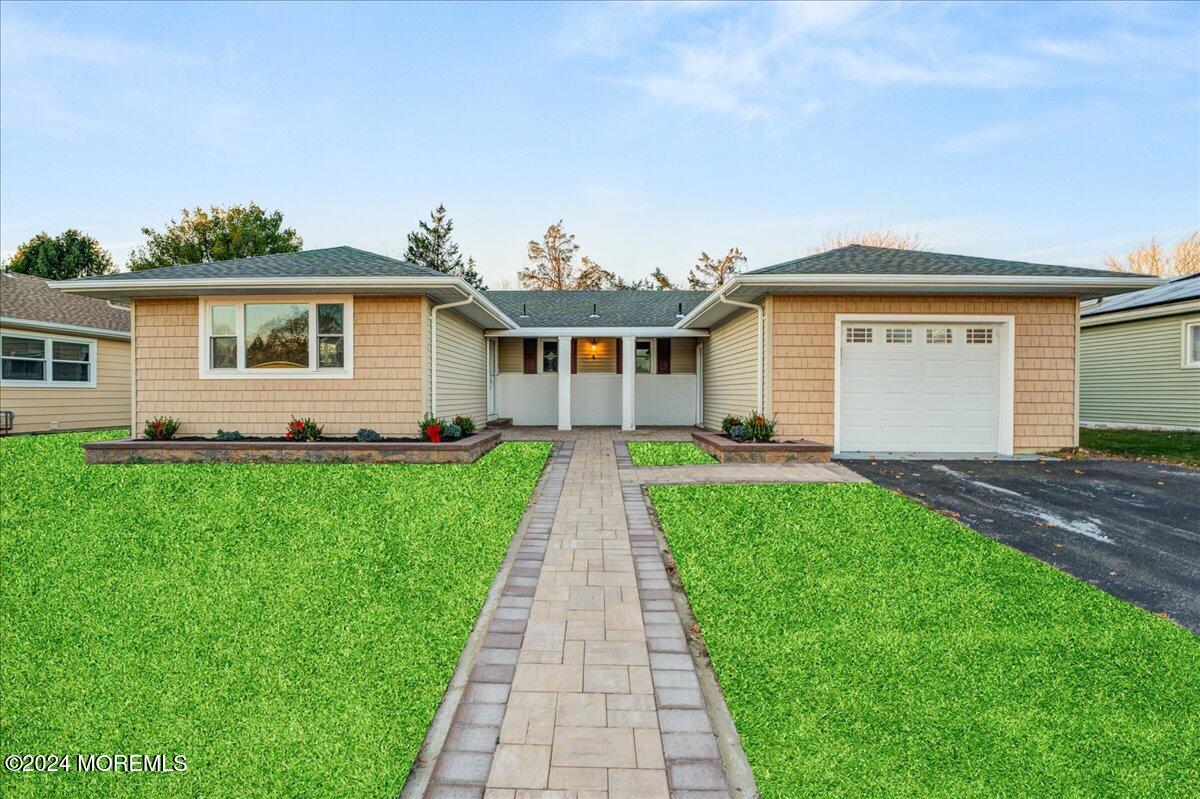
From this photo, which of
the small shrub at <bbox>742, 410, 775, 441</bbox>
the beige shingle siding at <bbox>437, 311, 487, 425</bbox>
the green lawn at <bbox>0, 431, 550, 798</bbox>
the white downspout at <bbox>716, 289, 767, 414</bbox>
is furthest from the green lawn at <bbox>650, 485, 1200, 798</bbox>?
the beige shingle siding at <bbox>437, 311, 487, 425</bbox>

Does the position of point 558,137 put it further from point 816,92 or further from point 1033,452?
point 1033,452

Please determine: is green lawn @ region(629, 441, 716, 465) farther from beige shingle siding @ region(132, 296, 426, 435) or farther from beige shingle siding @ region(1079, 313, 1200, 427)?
beige shingle siding @ region(1079, 313, 1200, 427)

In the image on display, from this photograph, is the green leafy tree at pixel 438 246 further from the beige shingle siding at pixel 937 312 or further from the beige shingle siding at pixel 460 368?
the beige shingle siding at pixel 937 312

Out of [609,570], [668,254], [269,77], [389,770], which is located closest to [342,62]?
[269,77]

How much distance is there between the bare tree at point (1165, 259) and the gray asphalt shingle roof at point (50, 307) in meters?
41.4

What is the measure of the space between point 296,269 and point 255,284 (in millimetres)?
835

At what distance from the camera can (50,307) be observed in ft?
43.0

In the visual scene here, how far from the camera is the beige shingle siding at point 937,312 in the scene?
9039 mm

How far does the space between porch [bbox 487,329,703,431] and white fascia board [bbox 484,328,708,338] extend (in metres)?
0.96

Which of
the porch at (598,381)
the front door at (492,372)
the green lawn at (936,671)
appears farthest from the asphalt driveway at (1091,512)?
the front door at (492,372)

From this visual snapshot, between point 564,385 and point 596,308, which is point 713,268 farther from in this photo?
point 564,385

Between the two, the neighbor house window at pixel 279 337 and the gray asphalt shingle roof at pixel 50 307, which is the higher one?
the gray asphalt shingle roof at pixel 50 307

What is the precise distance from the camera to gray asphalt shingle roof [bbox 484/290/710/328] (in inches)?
588

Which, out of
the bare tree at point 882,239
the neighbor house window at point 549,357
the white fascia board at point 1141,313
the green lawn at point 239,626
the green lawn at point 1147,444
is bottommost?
the green lawn at point 239,626
